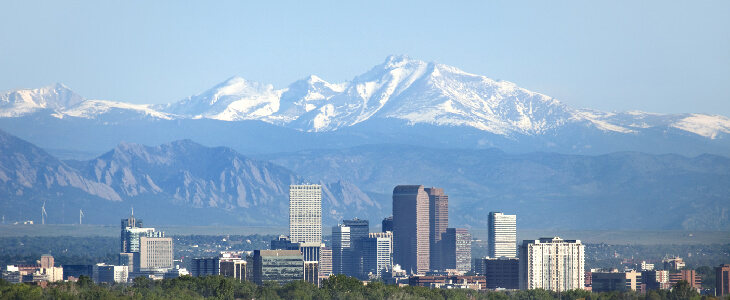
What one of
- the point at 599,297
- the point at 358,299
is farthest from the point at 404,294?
the point at 599,297

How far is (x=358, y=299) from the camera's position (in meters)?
158

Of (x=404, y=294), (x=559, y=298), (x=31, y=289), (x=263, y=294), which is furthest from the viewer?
(x=559, y=298)

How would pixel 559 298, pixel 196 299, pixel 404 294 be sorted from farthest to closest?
pixel 559 298
pixel 404 294
pixel 196 299

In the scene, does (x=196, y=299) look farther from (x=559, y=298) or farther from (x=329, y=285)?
(x=559, y=298)

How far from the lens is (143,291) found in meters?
167

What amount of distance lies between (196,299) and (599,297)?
53.5 m

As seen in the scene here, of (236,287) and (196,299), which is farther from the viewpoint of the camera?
(236,287)

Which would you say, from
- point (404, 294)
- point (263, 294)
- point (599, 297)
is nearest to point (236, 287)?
point (263, 294)

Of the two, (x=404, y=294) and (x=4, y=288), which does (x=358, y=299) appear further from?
(x=4, y=288)

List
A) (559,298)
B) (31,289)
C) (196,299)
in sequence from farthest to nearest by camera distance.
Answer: (559,298), (196,299), (31,289)

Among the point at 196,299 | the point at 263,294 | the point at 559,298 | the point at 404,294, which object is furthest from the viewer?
the point at 559,298

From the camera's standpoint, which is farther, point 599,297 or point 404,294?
point 599,297

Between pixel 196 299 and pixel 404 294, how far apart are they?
73.0 ft

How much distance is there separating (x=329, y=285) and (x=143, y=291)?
22488mm
